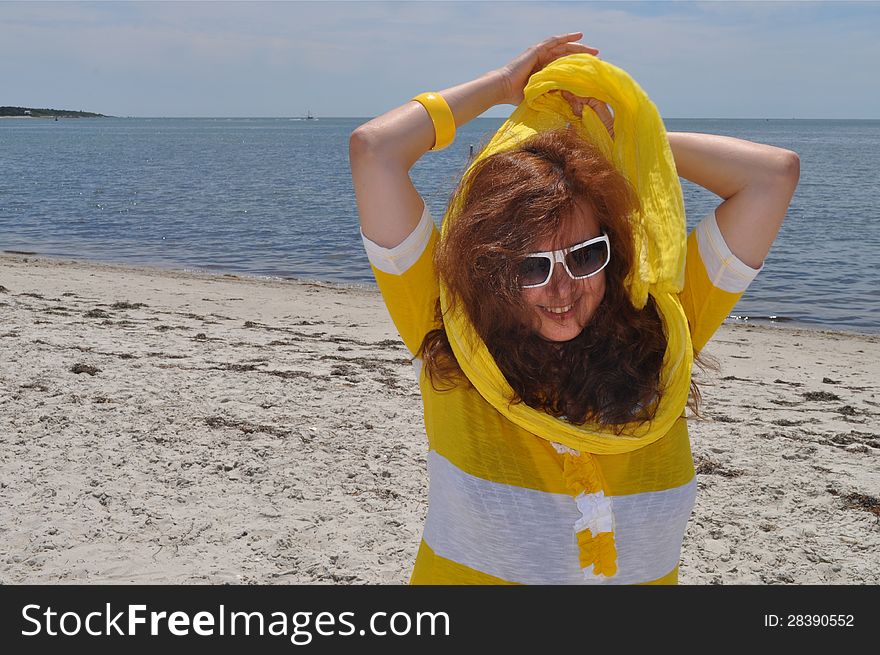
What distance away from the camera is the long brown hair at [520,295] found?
5.98 feet

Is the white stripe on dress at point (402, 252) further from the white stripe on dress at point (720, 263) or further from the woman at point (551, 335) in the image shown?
the white stripe on dress at point (720, 263)

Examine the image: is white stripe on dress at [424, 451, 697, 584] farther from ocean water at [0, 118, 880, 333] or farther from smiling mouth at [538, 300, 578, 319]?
ocean water at [0, 118, 880, 333]

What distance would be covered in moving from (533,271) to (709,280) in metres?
0.48

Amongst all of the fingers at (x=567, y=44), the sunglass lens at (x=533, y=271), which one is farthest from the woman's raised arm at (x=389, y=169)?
the fingers at (x=567, y=44)

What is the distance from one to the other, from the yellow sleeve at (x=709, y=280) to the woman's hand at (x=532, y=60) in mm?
608

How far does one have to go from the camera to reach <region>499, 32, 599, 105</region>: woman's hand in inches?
88.2

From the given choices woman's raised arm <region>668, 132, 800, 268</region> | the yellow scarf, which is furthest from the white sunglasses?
woman's raised arm <region>668, 132, 800, 268</region>

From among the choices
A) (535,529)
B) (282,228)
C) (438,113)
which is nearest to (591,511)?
(535,529)

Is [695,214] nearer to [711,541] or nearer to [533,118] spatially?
[711,541]

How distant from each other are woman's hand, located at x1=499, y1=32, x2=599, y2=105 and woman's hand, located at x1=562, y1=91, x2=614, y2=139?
7.5 inches

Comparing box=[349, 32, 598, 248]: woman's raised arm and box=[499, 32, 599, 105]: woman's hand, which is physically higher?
box=[499, 32, 599, 105]: woman's hand

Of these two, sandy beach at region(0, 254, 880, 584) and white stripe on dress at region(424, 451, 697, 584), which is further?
sandy beach at region(0, 254, 880, 584)

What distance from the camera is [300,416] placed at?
6398 millimetres

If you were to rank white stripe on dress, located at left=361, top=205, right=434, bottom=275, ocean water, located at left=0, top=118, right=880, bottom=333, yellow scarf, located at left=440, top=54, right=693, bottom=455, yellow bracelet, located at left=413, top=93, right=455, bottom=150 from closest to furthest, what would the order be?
yellow scarf, located at left=440, top=54, right=693, bottom=455 → white stripe on dress, located at left=361, top=205, right=434, bottom=275 → yellow bracelet, located at left=413, top=93, right=455, bottom=150 → ocean water, located at left=0, top=118, right=880, bottom=333
